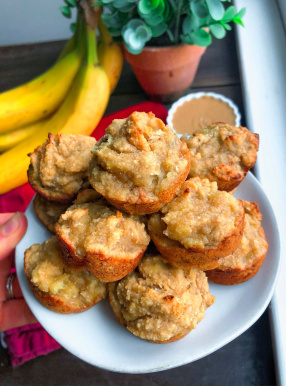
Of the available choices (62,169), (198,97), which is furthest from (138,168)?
(198,97)

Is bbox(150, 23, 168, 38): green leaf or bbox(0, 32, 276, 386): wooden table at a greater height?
bbox(150, 23, 168, 38): green leaf

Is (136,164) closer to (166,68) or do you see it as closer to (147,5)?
(147,5)

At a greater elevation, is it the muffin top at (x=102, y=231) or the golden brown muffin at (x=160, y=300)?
the muffin top at (x=102, y=231)

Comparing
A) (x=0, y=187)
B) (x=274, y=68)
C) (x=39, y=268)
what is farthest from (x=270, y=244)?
(x=274, y=68)

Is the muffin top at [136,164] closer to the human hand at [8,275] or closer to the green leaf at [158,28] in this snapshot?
the human hand at [8,275]

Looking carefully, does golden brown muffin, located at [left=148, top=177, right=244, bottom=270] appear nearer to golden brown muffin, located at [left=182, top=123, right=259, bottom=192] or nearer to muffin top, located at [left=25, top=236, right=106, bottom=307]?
golden brown muffin, located at [left=182, top=123, right=259, bottom=192]

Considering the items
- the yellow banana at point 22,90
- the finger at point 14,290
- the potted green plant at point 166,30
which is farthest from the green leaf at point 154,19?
the finger at point 14,290

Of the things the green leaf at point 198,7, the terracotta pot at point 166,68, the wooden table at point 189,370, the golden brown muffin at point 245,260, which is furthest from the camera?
the terracotta pot at point 166,68

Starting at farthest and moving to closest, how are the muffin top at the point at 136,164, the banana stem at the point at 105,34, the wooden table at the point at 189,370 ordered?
the banana stem at the point at 105,34 → the wooden table at the point at 189,370 → the muffin top at the point at 136,164

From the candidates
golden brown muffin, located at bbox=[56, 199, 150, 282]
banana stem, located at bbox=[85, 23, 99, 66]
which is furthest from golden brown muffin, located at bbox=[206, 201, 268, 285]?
banana stem, located at bbox=[85, 23, 99, 66]
